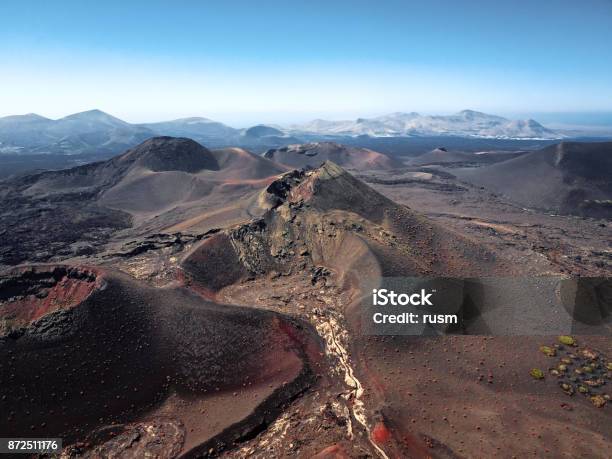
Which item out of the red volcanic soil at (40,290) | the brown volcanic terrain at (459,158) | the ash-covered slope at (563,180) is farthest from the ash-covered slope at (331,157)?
the red volcanic soil at (40,290)

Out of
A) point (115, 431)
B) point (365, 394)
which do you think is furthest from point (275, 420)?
point (115, 431)

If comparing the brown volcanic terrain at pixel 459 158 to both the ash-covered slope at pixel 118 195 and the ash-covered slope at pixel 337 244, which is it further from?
→ the ash-covered slope at pixel 337 244

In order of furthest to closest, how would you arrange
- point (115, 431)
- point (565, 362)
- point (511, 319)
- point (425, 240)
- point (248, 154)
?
point (248, 154)
point (425, 240)
point (511, 319)
point (565, 362)
point (115, 431)

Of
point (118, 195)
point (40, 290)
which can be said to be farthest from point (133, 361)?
point (118, 195)

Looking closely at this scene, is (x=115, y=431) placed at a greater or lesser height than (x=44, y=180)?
lesser

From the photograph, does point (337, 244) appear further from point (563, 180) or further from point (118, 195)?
point (563, 180)

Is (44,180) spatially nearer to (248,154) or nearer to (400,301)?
(248,154)

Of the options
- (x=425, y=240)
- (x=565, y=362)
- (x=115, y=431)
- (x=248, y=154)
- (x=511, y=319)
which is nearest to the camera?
(x=115, y=431)
